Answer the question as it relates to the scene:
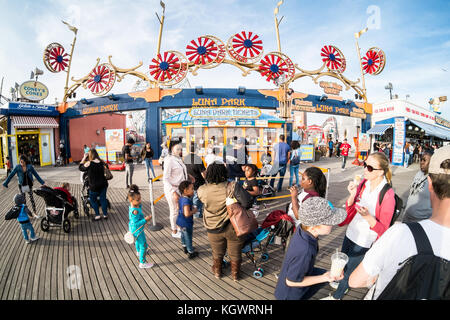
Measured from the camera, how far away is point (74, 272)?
3.09 m

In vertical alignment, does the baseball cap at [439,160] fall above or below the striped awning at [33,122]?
below

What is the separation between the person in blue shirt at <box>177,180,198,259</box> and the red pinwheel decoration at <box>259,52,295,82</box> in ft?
42.0

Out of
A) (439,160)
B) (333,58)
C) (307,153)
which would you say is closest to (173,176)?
(439,160)

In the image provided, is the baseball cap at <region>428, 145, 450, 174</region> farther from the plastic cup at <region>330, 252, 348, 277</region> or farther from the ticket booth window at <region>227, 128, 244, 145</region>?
the ticket booth window at <region>227, 128, 244, 145</region>

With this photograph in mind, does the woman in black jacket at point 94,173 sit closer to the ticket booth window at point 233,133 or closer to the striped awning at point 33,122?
the ticket booth window at point 233,133

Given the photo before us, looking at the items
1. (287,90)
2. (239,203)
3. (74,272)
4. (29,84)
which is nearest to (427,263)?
(239,203)

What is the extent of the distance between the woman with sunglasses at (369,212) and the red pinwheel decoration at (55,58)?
2160cm

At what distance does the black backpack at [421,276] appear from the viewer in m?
1.04

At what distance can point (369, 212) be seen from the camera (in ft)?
6.82

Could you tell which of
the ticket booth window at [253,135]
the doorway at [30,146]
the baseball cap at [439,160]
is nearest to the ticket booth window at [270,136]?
the ticket booth window at [253,135]

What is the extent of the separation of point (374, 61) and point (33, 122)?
2809 cm

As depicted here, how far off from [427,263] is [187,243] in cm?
306

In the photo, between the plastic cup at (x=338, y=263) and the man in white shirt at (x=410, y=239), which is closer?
the man in white shirt at (x=410, y=239)

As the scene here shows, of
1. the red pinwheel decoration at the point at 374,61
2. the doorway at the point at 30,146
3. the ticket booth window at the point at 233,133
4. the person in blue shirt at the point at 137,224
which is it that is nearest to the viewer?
the person in blue shirt at the point at 137,224
